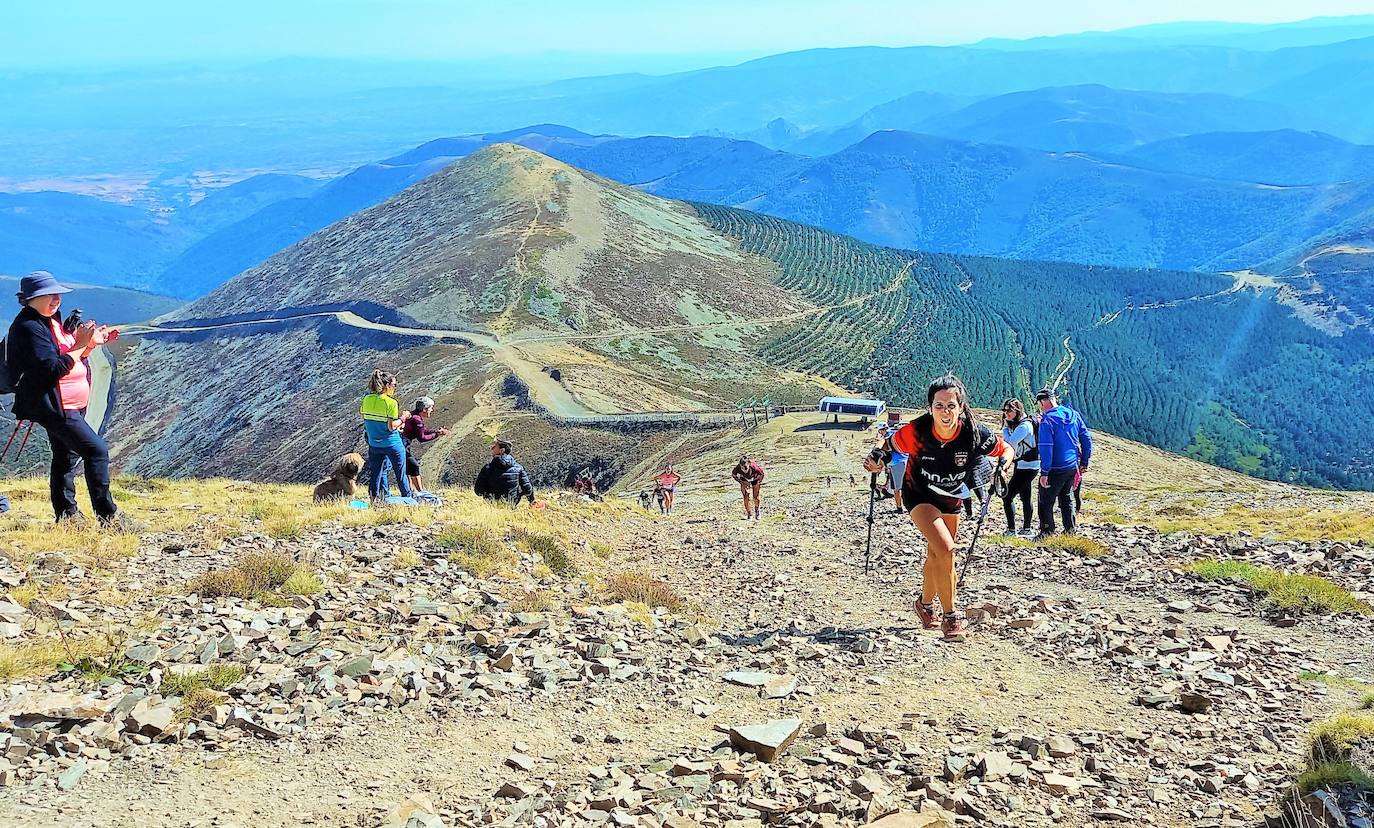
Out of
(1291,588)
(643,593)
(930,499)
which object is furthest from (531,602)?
(1291,588)

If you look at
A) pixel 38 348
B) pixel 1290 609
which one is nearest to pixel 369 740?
pixel 38 348

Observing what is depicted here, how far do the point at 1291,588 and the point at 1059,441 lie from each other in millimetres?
5036

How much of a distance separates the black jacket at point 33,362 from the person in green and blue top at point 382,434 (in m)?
4.81

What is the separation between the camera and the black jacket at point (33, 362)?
1010cm

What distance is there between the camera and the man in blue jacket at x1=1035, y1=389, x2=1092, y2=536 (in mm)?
15617

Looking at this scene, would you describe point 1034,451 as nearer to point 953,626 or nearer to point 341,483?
point 953,626

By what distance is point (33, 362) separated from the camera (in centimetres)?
1011

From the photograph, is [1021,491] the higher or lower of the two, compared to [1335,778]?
lower

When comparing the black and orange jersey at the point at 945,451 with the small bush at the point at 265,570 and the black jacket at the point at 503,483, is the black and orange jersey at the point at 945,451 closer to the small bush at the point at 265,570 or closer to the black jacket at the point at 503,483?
the small bush at the point at 265,570

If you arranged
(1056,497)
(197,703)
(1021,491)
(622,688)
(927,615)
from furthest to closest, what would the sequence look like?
1. (1021,491)
2. (1056,497)
3. (927,615)
4. (622,688)
5. (197,703)

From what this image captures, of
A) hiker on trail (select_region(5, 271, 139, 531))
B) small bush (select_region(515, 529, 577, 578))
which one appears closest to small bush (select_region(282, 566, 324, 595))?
hiker on trail (select_region(5, 271, 139, 531))

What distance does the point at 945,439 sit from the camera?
9.09m

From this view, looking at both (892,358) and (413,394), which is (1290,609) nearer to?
(413,394)

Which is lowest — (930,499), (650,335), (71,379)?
(650,335)
